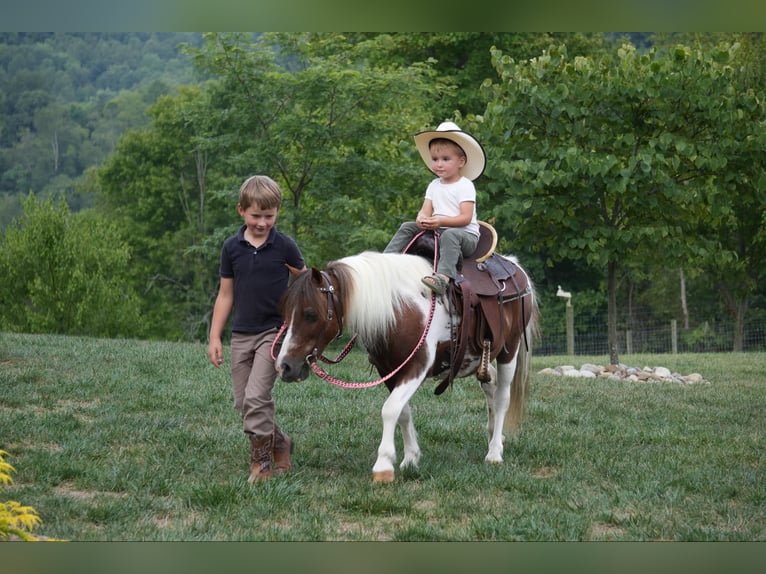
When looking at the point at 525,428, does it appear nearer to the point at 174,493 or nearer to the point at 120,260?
the point at 174,493

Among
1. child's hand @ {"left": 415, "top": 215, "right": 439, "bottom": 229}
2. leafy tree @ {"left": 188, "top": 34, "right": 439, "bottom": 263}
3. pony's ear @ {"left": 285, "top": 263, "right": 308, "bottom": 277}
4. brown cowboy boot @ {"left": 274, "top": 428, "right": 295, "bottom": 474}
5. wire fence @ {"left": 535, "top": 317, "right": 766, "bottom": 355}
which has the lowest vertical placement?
wire fence @ {"left": 535, "top": 317, "right": 766, "bottom": 355}

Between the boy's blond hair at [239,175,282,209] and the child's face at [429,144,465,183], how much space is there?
130cm

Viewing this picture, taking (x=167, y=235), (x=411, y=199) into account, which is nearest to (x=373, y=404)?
(x=411, y=199)

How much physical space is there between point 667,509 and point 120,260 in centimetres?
2937

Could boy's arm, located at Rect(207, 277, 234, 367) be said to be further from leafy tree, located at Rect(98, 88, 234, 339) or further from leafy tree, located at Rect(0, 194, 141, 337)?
leafy tree, located at Rect(98, 88, 234, 339)

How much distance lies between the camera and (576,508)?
18.5 feet

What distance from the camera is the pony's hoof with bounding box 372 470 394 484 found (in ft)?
19.9

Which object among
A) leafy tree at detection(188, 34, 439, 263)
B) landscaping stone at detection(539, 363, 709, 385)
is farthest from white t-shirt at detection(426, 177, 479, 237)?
leafy tree at detection(188, 34, 439, 263)

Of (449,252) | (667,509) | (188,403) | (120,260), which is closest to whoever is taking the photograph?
(667,509)

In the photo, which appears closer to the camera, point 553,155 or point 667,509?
point 667,509

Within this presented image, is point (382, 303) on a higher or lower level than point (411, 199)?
lower

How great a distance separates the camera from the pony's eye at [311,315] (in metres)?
5.68

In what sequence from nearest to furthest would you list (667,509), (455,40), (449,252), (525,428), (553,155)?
1. (667,509)
2. (449,252)
3. (525,428)
4. (553,155)
5. (455,40)

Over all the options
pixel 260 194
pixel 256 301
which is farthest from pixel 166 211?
pixel 260 194
